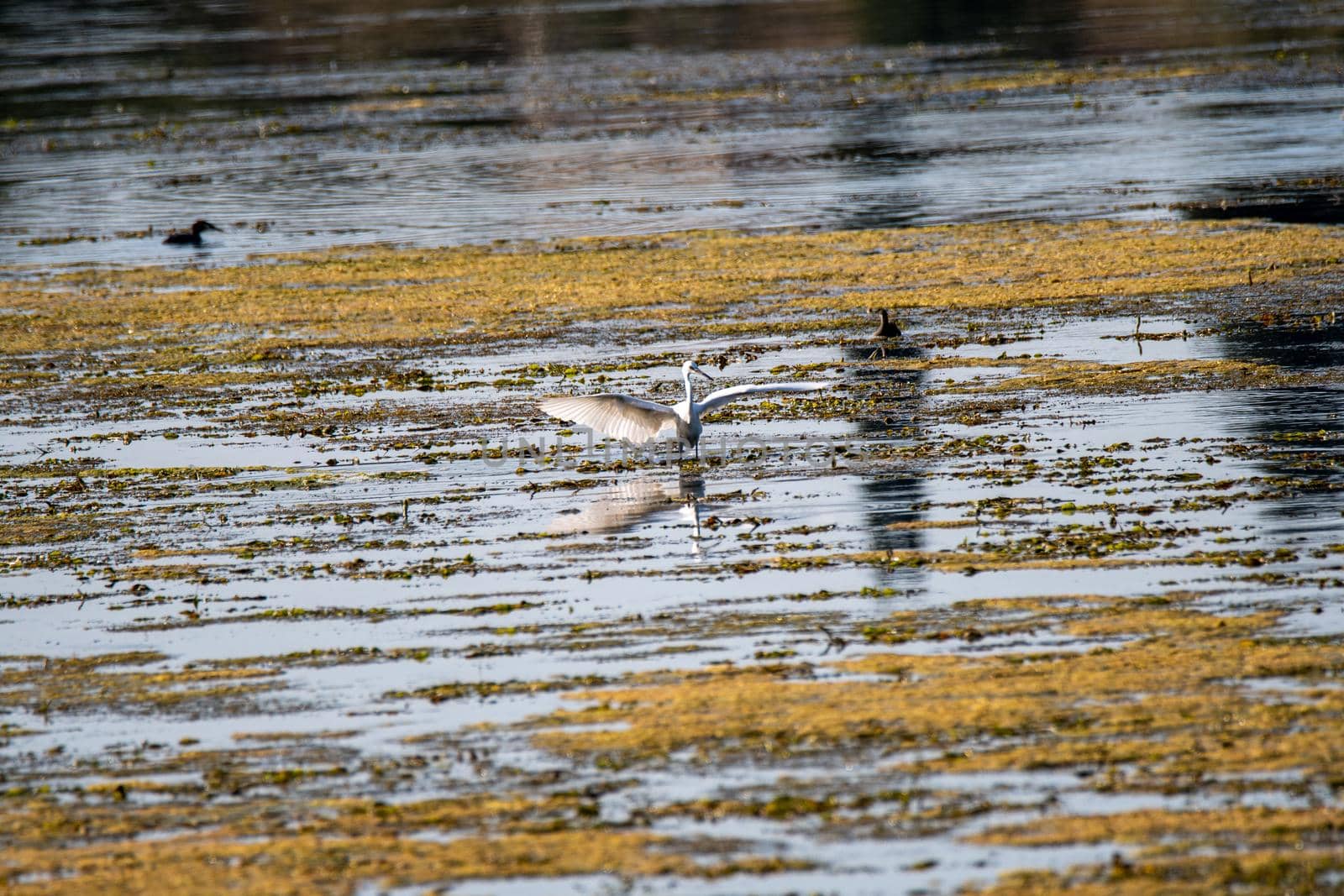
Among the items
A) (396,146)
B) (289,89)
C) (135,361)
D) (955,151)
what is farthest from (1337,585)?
(289,89)

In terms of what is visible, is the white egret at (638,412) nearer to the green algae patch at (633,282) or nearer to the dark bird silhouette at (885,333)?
the dark bird silhouette at (885,333)

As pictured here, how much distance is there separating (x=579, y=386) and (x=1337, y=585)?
8.89 meters

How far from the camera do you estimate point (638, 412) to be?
14562mm

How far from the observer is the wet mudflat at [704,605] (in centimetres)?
747

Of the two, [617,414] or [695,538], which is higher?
[617,414]

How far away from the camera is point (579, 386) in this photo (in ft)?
57.4

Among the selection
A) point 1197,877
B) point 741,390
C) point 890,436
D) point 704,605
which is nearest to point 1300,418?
point 890,436

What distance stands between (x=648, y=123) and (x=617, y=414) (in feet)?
94.1

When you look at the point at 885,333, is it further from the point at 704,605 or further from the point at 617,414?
the point at 704,605

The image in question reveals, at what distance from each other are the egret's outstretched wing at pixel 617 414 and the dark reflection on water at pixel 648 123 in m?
12.7

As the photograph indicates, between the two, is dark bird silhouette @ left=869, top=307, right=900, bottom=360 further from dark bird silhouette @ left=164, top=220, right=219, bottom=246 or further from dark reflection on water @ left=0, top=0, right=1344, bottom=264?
dark bird silhouette @ left=164, top=220, right=219, bottom=246

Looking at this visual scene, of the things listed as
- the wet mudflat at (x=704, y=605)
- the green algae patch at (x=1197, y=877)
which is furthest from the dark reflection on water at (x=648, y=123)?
the green algae patch at (x=1197, y=877)

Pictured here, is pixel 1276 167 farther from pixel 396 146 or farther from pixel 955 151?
pixel 396 146

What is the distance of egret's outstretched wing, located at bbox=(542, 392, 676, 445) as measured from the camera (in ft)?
47.4
